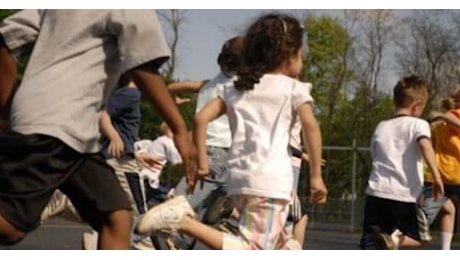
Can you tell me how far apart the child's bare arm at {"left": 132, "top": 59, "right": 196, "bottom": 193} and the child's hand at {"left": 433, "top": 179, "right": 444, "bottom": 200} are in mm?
3924

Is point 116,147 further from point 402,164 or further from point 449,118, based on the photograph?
point 449,118

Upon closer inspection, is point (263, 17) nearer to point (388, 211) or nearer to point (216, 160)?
point (216, 160)

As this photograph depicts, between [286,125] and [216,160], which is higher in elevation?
[286,125]

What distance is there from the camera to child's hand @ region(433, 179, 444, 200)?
340 inches

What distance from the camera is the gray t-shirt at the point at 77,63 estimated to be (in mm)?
4965

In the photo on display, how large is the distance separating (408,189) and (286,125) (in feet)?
8.46

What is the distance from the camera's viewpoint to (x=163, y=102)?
5.03 meters

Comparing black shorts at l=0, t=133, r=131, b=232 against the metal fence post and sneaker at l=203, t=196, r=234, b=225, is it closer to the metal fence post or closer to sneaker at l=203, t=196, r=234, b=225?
sneaker at l=203, t=196, r=234, b=225

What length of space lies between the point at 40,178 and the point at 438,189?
4.39 metres

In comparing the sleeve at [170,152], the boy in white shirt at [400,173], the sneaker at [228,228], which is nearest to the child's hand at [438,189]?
the boy in white shirt at [400,173]

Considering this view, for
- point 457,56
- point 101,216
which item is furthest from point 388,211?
point 457,56

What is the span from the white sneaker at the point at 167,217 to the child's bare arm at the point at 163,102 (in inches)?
38.3

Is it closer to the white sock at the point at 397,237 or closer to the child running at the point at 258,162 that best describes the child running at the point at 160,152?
the white sock at the point at 397,237
